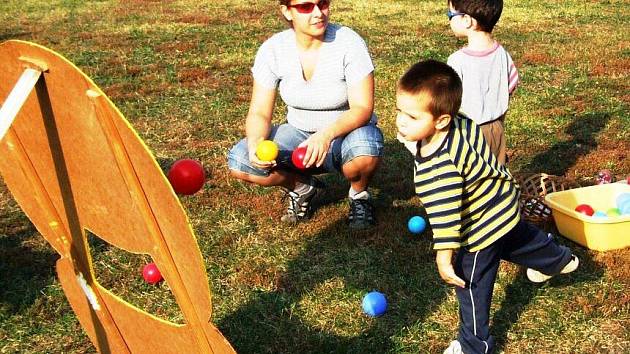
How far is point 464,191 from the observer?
3037 millimetres

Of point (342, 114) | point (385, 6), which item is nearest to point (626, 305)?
point (342, 114)

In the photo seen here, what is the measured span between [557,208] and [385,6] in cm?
1150

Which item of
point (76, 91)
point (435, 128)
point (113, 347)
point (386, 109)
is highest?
point (76, 91)

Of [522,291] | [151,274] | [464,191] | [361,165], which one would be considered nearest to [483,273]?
[464,191]

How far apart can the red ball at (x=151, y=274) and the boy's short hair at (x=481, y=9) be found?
7.69 feet

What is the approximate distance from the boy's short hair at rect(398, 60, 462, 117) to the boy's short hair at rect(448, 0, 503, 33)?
1441 mm

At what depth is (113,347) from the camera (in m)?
2.95

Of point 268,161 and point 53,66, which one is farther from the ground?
point 53,66

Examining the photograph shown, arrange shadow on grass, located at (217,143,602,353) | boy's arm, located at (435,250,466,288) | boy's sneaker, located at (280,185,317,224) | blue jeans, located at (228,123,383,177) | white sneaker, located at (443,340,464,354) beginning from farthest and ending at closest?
1. boy's sneaker, located at (280,185,317,224)
2. blue jeans, located at (228,123,383,177)
3. shadow on grass, located at (217,143,602,353)
4. white sneaker, located at (443,340,464,354)
5. boy's arm, located at (435,250,466,288)

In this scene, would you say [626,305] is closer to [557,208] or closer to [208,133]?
[557,208]

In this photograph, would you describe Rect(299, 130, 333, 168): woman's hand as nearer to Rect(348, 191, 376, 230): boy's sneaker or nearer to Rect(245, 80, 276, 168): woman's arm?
Rect(245, 80, 276, 168): woman's arm

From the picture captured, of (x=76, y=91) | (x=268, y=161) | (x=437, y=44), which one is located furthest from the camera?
(x=437, y=44)

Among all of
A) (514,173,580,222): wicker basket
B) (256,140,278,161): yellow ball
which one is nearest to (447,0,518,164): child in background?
(514,173,580,222): wicker basket

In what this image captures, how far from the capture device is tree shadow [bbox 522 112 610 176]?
5645 millimetres
